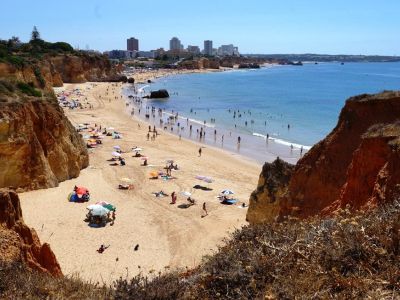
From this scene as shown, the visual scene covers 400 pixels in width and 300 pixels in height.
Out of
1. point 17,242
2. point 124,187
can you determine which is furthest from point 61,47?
point 17,242

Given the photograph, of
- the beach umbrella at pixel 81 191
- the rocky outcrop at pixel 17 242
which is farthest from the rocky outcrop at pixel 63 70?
the rocky outcrop at pixel 17 242

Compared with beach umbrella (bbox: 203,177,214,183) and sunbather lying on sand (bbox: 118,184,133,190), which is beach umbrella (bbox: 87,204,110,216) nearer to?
sunbather lying on sand (bbox: 118,184,133,190)

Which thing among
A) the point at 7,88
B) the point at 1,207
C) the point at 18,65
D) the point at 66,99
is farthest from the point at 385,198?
the point at 66,99

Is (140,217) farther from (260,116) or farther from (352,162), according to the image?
(260,116)

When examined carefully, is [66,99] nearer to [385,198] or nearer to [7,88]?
[7,88]

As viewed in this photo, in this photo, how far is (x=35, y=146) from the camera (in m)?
22.5

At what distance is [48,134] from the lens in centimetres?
2428

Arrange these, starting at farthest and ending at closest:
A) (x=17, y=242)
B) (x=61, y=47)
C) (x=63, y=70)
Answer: (x=61, y=47), (x=63, y=70), (x=17, y=242)

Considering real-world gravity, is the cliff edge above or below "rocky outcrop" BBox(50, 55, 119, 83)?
below

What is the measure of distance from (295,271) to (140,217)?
1597cm

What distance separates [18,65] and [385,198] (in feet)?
168

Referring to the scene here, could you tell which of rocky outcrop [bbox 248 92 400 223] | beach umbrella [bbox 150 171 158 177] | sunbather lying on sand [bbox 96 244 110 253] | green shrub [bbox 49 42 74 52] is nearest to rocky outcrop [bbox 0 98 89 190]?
beach umbrella [bbox 150 171 158 177]

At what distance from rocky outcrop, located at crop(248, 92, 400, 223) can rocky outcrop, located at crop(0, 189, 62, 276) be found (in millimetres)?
6849

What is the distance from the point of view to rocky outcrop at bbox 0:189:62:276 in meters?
8.27
